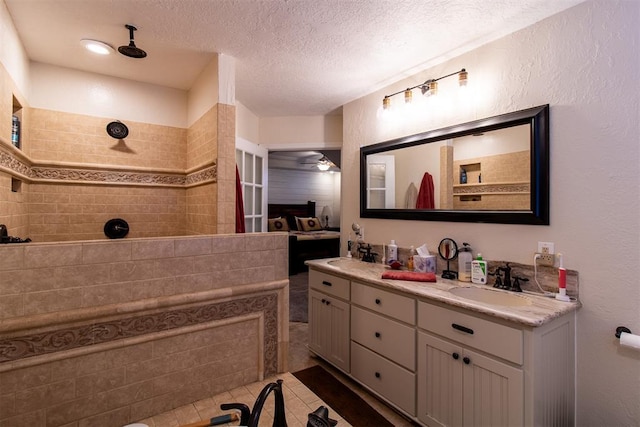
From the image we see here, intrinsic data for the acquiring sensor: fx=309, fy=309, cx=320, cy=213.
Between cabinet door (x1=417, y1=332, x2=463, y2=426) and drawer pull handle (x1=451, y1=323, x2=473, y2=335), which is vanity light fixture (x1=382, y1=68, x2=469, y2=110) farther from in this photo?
cabinet door (x1=417, y1=332, x2=463, y2=426)

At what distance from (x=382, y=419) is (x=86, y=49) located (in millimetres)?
3400

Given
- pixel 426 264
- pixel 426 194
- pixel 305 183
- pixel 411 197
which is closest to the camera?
pixel 426 264

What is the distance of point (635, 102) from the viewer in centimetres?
149

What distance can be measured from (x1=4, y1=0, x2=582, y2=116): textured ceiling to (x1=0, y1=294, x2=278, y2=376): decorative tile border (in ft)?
5.48

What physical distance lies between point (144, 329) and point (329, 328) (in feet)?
5.36

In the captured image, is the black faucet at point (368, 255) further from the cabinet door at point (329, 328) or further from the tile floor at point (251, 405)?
the tile floor at point (251, 405)

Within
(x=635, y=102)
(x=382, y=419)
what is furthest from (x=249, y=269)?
(x=635, y=102)

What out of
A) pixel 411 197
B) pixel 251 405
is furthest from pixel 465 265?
pixel 251 405

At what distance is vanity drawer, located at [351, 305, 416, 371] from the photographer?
6.31 feet

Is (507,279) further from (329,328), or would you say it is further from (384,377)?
(329,328)

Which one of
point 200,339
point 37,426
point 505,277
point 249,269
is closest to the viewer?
point 37,426

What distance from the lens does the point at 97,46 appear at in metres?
2.20

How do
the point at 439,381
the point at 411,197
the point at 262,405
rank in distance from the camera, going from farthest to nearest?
the point at 411,197
the point at 439,381
the point at 262,405

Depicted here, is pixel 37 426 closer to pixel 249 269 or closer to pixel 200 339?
pixel 200 339
